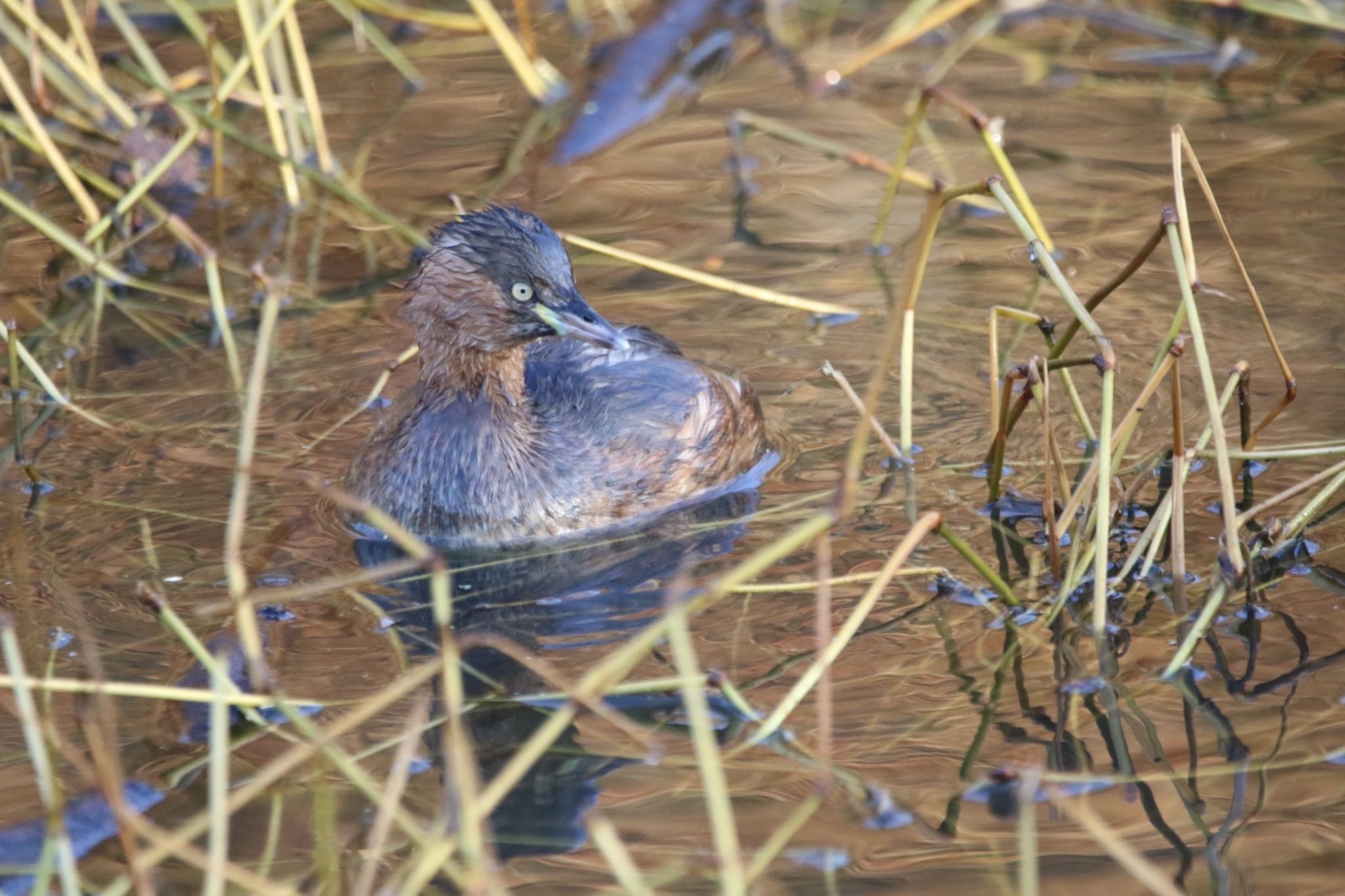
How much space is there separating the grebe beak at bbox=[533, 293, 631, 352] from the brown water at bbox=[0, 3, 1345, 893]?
2.00 feet

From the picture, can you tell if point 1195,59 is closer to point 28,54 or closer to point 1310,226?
point 1310,226

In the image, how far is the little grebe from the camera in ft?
16.2

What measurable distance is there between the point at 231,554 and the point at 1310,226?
4.80m

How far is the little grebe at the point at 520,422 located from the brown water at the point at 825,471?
0.82 ft

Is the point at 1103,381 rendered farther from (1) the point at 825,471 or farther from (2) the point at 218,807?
(2) the point at 218,807

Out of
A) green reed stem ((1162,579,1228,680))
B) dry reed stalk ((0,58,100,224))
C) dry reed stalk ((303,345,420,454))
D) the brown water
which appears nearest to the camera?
the brown water

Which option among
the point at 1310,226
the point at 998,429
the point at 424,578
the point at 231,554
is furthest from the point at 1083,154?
the point at 231,554

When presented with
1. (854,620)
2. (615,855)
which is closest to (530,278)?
(854,620)

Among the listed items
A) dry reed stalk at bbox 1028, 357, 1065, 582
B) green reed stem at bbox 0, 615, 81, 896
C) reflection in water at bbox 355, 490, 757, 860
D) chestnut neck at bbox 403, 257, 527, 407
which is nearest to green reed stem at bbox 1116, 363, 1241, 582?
dry reed stalk at bbox 1028, 357, 1065, 582

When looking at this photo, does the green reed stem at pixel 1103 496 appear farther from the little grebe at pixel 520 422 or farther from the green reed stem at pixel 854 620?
the little grebe at pixel 520 422

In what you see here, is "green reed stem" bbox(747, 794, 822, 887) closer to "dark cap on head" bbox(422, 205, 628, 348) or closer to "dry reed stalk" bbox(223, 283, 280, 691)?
"dry reed stalk" bbox(223, 283, 280, 691)

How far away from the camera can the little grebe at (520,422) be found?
494 centimetres

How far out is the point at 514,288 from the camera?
4910 mm

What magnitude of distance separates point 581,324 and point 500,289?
286 millimetres
